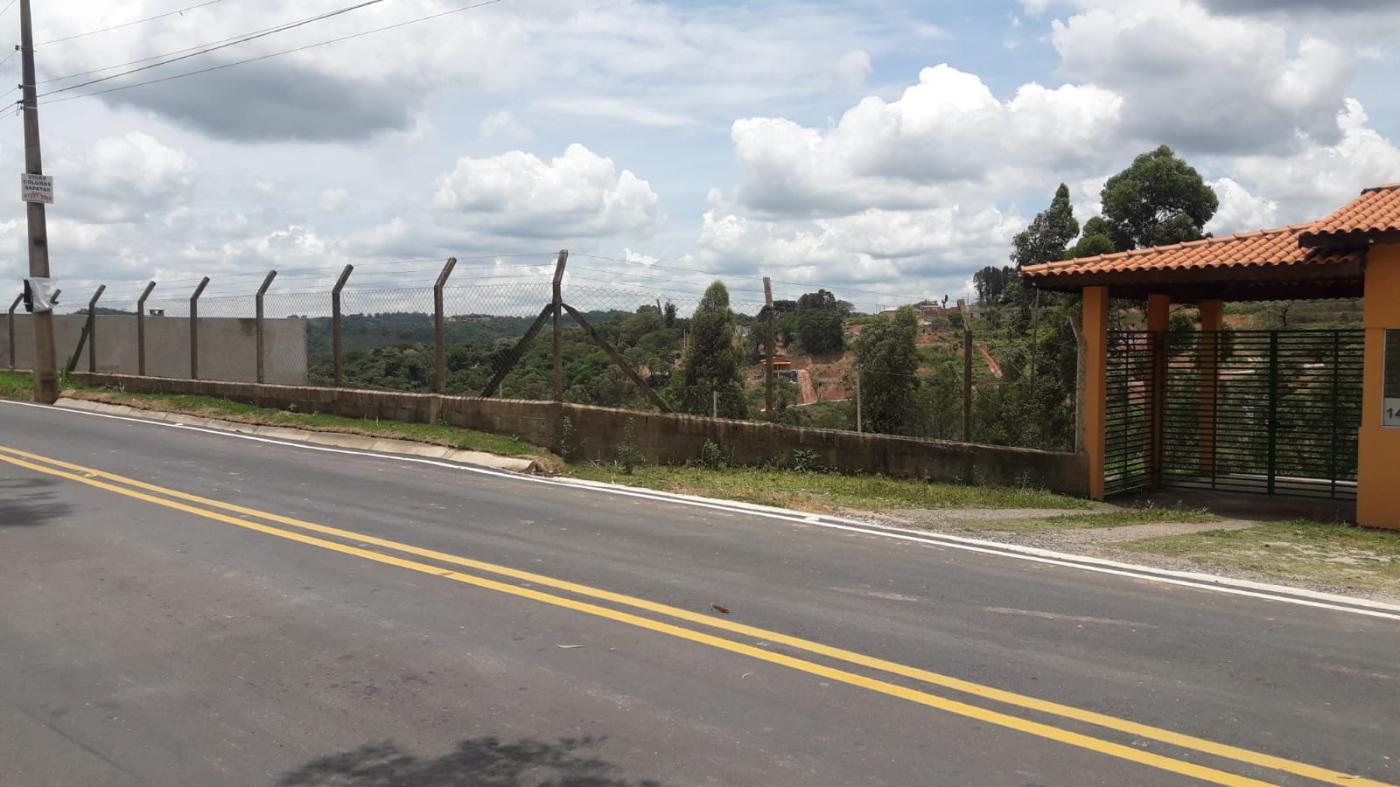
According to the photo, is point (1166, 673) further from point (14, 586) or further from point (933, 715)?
point (14, 586)

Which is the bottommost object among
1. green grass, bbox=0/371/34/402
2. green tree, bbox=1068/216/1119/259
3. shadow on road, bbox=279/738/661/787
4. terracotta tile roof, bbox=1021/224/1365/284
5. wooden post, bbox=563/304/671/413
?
shadow on road, bbox=279/738/661/787

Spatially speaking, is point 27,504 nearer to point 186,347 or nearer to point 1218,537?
point 1218,537

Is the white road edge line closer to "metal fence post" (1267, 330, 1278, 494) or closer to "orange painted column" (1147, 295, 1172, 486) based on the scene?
"metal fence post" (1267, 330, 1278, 494)

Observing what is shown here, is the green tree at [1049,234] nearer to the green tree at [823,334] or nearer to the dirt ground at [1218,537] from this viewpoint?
the green tree at [823,334]

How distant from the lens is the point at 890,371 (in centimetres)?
2383

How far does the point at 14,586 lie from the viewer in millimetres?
7164

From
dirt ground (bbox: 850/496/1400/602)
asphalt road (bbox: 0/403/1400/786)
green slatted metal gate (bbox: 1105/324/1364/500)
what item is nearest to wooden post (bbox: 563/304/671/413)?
dirt ground (bbox: 850/496/1400/602)

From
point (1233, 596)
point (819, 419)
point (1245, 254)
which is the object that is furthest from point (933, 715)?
point (819, 419)

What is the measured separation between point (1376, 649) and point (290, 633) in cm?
634

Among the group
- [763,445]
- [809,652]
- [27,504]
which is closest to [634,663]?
[809,652]

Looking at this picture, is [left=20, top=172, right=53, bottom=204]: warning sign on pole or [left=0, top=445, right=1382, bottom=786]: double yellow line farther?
[left=20, top=172, right=53, bottom=204]: warning sign on pole

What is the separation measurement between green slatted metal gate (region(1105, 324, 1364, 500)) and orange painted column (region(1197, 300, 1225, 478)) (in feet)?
0.05

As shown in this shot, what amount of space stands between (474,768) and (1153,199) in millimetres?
32373

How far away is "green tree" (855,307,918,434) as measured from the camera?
21.9 meters
